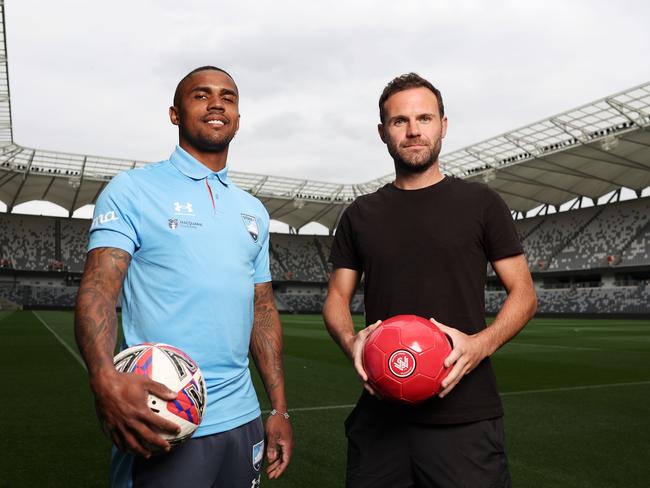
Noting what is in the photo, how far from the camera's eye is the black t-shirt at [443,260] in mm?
2428

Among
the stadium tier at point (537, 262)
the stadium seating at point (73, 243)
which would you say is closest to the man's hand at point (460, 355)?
the stadium tier at point (537, 262)

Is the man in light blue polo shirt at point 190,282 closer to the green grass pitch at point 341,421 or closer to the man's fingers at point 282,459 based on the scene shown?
the man's fingers at point 282,459

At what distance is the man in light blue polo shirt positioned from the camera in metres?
2.04

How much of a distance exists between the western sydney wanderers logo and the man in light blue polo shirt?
58 centimetres

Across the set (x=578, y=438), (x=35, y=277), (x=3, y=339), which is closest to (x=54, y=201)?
(x=35, y=277)

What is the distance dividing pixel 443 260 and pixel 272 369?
0.93 meters

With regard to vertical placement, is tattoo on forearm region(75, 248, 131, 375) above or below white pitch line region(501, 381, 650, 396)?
above

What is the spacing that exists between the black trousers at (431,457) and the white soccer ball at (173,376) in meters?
0.80

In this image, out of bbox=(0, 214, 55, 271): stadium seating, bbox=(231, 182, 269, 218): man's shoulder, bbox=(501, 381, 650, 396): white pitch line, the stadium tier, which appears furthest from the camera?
bbox=(0, 214, 55, 271): stadium seating

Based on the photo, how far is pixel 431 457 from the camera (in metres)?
2.34

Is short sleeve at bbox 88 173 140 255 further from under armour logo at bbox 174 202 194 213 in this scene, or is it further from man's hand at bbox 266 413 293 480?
man's hand at bbox 266 413 293 480

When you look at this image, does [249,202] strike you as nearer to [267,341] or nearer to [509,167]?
[267,341]

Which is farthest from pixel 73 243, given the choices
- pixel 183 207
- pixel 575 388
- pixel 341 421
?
pixel 183 207

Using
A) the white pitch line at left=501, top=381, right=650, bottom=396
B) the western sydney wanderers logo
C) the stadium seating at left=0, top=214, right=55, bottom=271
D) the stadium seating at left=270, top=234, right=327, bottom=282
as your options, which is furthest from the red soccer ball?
the stadium seating at left=270, top=234, right=327, bottom=282
